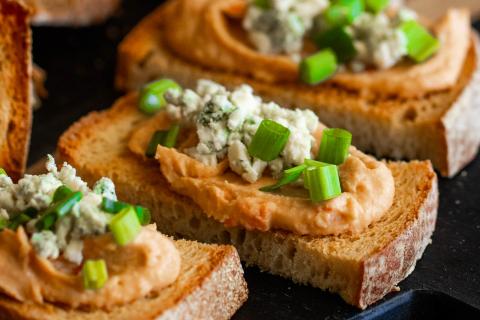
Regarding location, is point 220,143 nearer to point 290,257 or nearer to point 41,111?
point 290,257

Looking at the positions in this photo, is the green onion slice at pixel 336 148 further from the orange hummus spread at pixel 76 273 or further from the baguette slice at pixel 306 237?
the orange hummus spread at pixel 76 273

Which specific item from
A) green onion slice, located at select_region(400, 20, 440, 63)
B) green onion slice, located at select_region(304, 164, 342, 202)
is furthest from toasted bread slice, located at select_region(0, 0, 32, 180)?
green onion slice, located at select_region(400, 20, 440, 63)

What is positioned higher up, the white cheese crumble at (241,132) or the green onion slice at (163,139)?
the white cheese crumble at (241,132)

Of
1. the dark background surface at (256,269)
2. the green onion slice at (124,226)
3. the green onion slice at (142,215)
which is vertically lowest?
the dark background surface at (256,269)

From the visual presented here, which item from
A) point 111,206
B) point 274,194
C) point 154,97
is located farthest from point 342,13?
point 111,206

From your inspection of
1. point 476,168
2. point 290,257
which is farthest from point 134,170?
point 476,168

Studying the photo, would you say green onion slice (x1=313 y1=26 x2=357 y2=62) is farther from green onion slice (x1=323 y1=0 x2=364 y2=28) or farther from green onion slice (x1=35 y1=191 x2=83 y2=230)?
green onion slice (x1=35 y1=191 x2=83 y2=230)

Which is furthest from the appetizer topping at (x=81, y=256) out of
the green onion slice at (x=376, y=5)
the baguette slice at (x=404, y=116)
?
the green onion slice at (x=376, y=5)

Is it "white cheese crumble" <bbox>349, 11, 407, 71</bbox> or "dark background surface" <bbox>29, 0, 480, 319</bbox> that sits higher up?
"white cheese crumble" <bbox>349, 11, 407, 71</bbox>
